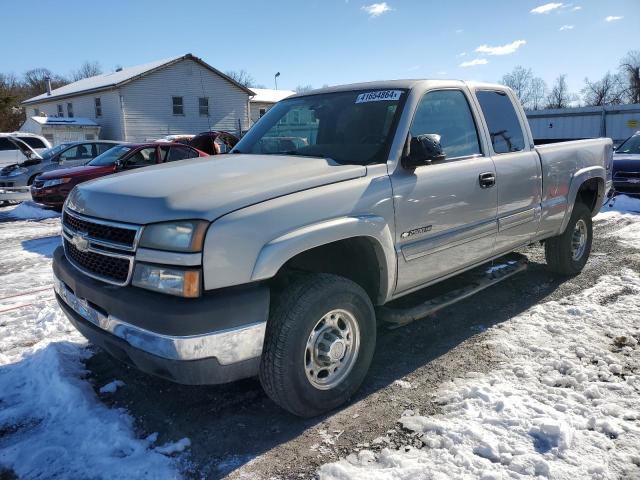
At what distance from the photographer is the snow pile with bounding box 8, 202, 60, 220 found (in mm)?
11492

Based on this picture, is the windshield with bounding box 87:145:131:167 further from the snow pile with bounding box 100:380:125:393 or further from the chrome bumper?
the chrome bumper

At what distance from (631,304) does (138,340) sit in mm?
4476

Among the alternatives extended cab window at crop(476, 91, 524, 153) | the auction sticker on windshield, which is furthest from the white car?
extended cab window at crop(476, 91, 524, 153)

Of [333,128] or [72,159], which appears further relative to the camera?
[72,159]

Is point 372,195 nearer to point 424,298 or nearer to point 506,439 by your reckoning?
point 506,439

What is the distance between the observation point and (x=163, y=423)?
3.08 metres

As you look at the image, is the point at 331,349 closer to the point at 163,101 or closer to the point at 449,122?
the point at 449,122

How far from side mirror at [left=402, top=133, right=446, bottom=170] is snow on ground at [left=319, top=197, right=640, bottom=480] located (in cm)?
151

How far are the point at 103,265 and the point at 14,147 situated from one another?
593 inches

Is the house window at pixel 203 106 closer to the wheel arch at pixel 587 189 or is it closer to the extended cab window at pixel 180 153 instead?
the extended cab window at pixel 180 153

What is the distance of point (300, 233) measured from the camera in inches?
109

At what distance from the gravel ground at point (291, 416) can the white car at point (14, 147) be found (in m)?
13.9

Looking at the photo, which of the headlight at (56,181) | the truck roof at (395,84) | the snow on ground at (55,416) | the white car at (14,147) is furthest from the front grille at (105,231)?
the white car at (14,147)

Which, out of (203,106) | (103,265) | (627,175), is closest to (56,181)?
(103,265)
